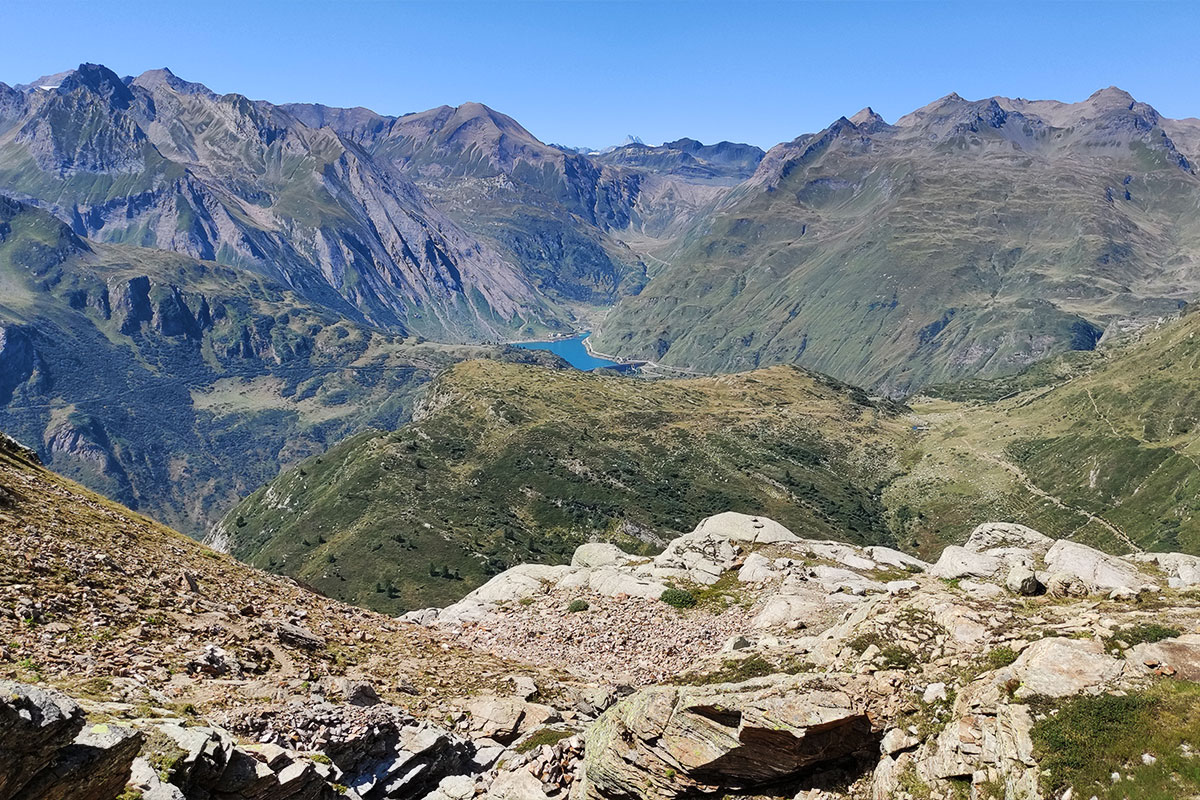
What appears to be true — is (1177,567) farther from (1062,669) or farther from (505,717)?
(505,717)

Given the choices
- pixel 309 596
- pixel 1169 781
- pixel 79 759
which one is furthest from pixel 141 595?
pixel 1169 781

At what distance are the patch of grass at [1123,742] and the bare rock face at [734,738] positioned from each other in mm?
4793

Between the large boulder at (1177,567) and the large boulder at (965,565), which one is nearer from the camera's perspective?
the large boulder at (1177,567)

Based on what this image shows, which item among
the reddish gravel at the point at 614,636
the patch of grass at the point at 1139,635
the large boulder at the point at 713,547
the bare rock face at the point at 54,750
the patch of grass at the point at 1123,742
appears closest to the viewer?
the bare rock face at the point at 54,750

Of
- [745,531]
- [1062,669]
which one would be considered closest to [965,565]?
[745,531]

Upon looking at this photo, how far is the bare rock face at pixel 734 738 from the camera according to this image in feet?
65.8

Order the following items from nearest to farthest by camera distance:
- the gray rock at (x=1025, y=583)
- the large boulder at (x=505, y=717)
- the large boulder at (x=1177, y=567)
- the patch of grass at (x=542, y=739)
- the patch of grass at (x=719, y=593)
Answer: the patch of grass at (x=542, y=739) → the large boulder at (x=505, y=717) → the gray rock at (x=1025, y=583) → the large boulder at (x=1177, y=567) → the patch of grass at (x=719, y=593)

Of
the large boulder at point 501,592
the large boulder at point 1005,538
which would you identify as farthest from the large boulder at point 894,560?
the large boulder at point 501,592

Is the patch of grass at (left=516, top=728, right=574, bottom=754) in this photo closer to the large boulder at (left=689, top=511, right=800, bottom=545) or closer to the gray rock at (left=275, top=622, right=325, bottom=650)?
the gray rock at (left=275, top=622, right=325, bottom=650)

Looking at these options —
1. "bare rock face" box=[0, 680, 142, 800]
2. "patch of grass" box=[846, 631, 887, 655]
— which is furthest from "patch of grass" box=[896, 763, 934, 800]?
"bare rock face" box=[0, 680, 142, 800]

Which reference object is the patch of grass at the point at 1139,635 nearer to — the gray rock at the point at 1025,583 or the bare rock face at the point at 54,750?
the gray rock at the point at 1025,583

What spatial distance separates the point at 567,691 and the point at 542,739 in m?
5.53

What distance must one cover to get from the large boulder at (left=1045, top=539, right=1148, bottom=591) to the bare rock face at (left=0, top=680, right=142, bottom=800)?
39271 mm

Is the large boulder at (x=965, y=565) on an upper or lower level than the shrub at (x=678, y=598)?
upper
